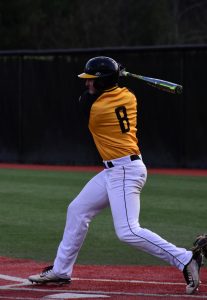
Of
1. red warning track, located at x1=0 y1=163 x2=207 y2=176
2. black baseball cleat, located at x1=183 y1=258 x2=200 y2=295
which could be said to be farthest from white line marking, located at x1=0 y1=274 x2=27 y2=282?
red warning track, located at x1=0 y1=163 x2=207 y2=176

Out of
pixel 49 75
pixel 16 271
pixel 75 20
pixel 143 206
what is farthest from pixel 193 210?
pixel 75 20

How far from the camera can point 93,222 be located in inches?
469

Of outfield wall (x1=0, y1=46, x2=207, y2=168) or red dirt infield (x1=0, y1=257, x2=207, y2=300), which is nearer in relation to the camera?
red dirt infield (x1=0, y1=257, x2=207, y2=300)

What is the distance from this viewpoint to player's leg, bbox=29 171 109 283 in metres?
7.35

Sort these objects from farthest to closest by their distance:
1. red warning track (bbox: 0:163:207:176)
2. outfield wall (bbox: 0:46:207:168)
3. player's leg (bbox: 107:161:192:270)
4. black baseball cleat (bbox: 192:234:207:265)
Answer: outfield wall (bbox: 0:46:207:168), red warning track (bbox: 0:163:207:176), black baseball cleat (bbox: 192:234:207:265), player's leg (bbox: 107:161:192:270)

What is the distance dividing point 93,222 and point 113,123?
4.81 metres

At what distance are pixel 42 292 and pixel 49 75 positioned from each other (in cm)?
1537

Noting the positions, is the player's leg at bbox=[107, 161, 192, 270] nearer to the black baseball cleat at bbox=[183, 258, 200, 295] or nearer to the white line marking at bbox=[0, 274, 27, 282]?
the black baseball cleat at bbox=[183, 258, 200, 295]

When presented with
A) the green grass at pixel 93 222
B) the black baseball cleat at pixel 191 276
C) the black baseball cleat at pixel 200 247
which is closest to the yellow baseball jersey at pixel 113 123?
the black baseball cleat at pixel 200 247

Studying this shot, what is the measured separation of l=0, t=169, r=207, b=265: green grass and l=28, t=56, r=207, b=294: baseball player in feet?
5.34

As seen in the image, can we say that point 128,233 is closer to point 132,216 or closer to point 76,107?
point 132,216

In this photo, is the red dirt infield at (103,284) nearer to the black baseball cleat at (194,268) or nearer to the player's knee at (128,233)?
the black baseball cleat at (194,268)

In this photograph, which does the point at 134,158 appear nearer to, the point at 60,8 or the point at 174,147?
the point at 174,147

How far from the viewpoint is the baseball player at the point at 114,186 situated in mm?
7109
